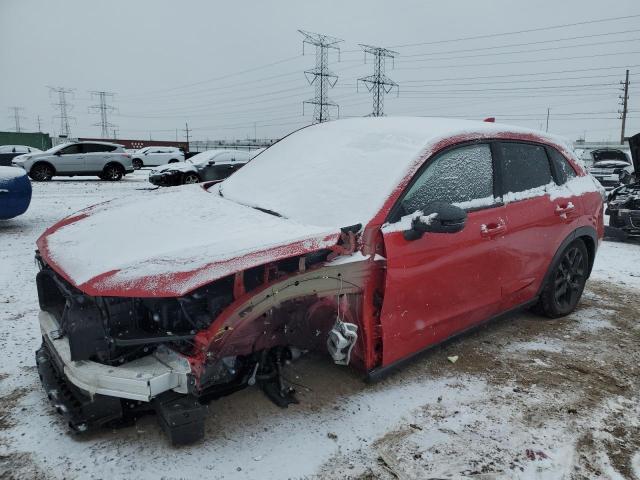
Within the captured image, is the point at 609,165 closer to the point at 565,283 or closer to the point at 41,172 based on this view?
the point at 565,283

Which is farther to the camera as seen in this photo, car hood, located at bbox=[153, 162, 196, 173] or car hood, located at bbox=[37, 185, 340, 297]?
car hood, located at bbox=[153, 162, 196, 173]

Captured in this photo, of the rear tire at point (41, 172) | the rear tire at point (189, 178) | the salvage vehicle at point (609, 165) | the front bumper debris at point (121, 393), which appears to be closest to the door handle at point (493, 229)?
the front bumper debris at point (121, 393)

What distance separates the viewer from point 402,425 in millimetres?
2605

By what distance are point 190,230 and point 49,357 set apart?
1.05 metres

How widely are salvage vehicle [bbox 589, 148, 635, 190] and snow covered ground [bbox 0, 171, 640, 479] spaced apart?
531 inches

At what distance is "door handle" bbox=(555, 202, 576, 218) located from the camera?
3794 mm

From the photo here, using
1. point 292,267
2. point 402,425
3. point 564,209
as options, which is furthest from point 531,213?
point 292,267

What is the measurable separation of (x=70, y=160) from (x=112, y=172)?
4.76ft

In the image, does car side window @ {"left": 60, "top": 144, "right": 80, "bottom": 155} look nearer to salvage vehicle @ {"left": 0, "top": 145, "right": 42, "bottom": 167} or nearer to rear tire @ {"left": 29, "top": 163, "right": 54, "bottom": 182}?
rear tire @ {"left": 29, "top": 163, "right": 54, "bottom": 182}

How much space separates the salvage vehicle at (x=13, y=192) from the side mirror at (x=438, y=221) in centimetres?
678

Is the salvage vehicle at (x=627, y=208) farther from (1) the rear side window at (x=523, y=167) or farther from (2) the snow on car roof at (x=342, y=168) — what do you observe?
(2) the snow on car roof at (x=342, y=168)

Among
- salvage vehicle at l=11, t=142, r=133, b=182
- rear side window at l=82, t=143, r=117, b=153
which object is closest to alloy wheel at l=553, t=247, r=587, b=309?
salvage vehicle at l=11, t=142, r=133, b=182

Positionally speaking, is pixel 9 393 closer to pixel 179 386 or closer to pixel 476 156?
pixel 179 386

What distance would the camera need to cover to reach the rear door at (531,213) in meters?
3.40
